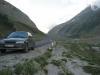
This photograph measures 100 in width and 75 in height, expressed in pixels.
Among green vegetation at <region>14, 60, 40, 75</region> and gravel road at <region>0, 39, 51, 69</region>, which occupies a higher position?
gravel road at <region>0, 39, 51, 69</region>

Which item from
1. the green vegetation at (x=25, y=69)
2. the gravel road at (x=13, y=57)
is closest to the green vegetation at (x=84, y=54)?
the gravel road at (x=13, y=57)

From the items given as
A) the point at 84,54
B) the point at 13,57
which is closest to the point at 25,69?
the point at 13,57

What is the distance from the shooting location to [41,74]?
17609mm

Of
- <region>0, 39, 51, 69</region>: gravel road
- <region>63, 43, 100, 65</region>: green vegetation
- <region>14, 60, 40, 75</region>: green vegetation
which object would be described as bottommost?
<region>63, 43, 100, 65</region>: green vegetation

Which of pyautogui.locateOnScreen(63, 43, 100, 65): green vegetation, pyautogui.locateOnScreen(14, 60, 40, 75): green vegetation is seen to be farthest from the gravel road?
pyautogui.locateOnScreen(63, 43, 100, 65): green vegetation

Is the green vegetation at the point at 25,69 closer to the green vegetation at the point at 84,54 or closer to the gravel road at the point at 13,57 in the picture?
the gravel road at the point at 13,57

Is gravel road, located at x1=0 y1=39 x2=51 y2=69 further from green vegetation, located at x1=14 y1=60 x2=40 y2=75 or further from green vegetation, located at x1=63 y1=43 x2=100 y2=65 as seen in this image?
green vegetation, located at x1=63 y1=43 x2=100 y2=65

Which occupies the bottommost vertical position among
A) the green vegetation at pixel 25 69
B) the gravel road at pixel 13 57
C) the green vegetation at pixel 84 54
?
the green vegetation at pixel 84 54

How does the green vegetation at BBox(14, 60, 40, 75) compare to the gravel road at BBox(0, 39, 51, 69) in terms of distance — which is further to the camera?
the gravel road at BBox(0, 39, 51, 69)

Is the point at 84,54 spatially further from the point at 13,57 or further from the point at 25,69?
the point at 25,69

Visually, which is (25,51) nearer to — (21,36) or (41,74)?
(21,36)

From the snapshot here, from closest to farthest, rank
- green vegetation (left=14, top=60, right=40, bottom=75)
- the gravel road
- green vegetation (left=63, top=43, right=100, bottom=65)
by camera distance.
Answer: green vegetation (left=14, top=60, right=40, bottom=75), the gravel road, green vegetation (left=63, top=43, right=100, bottom=65)

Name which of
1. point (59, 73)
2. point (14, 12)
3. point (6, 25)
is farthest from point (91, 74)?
point (14, 12)

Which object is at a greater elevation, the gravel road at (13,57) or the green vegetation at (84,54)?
the gravel road at (13,57)
